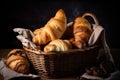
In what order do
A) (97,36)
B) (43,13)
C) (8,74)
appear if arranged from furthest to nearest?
(43,13) → (97,36) → (8,74)

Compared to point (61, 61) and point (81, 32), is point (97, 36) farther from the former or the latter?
point (61, 61)

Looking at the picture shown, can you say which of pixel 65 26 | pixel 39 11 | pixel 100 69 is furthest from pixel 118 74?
pixel 39 11

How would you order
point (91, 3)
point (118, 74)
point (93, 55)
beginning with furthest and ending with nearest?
point (91, 3) < point (93, 55) < point (118, 74)

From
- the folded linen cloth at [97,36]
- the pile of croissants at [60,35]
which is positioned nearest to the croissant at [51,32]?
the pile of croissants at [60,35]

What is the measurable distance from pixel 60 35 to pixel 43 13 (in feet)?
1.54

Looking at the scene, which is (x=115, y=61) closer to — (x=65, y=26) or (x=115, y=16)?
(x=65, y=26)

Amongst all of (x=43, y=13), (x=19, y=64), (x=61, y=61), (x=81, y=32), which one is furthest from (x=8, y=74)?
(x=43, y=13)

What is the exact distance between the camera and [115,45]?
1.65 meters

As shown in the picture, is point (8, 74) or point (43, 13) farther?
point (43, 13)

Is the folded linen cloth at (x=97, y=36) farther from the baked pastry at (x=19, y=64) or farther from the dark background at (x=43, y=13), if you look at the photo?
the dark background at (x=43, y=13)

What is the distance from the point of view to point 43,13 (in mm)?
1635

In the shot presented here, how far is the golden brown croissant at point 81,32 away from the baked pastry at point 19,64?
8.4 inches

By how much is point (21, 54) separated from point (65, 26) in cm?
22

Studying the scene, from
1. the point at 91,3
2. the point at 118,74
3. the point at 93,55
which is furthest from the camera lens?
the point at 91,3
